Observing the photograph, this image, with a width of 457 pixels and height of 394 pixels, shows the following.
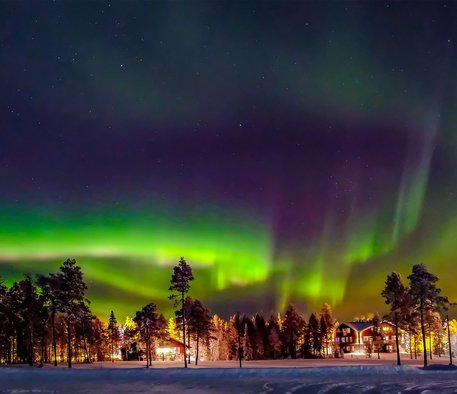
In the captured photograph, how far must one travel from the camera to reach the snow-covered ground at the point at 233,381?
43.6 m

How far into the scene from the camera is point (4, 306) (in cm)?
8625

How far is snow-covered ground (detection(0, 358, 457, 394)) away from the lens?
43.6 metres

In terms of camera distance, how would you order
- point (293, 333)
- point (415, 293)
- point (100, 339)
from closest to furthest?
point (415, 293)
point (100, 339)
point (293, 333)

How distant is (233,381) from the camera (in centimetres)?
5191

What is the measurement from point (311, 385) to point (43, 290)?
155 ft

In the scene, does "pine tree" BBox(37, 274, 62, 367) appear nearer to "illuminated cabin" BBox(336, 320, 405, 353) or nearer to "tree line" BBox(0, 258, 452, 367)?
"tree line" BBox(0, 258, 452, 367)

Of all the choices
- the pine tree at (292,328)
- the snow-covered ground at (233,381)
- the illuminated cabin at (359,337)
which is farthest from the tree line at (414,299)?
the illuminated cabin at (359,337)

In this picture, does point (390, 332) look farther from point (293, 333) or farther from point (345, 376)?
point (345, 376)

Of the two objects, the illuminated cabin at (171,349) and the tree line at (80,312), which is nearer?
the tree line at (80,312)

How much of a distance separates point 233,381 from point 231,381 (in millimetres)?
200

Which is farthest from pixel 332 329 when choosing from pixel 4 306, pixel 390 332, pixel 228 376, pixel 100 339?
pixel 228 376

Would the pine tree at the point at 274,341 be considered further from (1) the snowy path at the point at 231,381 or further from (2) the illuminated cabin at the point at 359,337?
(1) the snowy path at the point at 231,381

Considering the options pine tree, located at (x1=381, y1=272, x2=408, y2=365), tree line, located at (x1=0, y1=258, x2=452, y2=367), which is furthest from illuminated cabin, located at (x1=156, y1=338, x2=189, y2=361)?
pine tree, located at (x1=381, y1=272, x2=408, y2=365)

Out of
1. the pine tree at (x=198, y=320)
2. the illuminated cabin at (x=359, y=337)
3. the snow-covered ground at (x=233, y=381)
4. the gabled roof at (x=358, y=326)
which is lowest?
the illuminated cabin at (x=359, y=337)
